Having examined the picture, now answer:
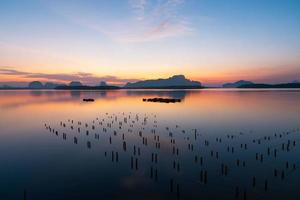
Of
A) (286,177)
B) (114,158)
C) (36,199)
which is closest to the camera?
(36,199)

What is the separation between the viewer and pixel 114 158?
128 ft

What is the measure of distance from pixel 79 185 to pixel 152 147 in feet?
59.9

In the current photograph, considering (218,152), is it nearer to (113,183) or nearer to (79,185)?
(113,183)

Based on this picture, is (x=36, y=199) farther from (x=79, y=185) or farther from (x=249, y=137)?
(x=249, y=137)

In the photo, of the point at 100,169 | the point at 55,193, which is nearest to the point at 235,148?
the point at 100,169

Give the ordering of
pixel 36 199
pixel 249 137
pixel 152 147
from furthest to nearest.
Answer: pixel 249 137 < pixel 152 147 < pixel 36 199

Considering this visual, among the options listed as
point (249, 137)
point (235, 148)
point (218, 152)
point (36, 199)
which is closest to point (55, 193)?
point (36, 199)

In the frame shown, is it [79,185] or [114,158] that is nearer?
[79,185]

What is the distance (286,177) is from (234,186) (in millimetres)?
7906

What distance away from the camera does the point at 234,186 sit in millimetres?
28109

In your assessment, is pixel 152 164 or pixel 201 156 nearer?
pixel 152 164

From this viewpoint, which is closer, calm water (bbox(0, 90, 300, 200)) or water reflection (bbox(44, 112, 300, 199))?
calm water (bbox(0, 90, 300, 200))

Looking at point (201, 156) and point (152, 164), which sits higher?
point (201, 156)

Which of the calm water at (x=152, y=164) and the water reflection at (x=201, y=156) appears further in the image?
the water reflection at (x=201, y=156)
